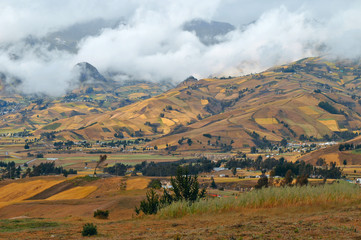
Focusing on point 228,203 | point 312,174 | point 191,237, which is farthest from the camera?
point 312,174

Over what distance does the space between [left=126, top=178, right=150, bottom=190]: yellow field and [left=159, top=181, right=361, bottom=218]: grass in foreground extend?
311ft

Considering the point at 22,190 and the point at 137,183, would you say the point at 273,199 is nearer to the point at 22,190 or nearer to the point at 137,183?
the point at 137,183

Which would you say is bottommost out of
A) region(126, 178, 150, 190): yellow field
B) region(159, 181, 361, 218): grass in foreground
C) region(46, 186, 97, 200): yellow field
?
region(46, 186, 97, 200): yellow field

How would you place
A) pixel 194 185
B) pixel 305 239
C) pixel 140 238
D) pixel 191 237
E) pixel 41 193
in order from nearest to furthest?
pixel 305 239, pixel 191 237, pixel 140 238, pixel 194 185, pixel 41 193

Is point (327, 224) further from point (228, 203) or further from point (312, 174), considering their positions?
point (312, 174)

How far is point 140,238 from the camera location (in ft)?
78.8

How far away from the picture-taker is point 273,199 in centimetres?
3116

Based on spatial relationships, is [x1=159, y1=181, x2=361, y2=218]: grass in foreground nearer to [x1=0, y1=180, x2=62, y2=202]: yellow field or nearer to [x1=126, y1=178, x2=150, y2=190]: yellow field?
[x1=126, y1=178, x2=150, y2=190]: yellow field

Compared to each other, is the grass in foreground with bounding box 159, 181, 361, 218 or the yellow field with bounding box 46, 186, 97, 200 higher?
the grass in foreground with bounding box 159, 181, 361, 218

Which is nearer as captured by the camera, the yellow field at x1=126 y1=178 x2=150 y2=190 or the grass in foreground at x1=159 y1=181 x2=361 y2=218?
the grass in foreground at x1=159 y1=181 x2=361 y2=218

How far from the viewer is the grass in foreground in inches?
1183

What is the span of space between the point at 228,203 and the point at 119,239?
11046 mm

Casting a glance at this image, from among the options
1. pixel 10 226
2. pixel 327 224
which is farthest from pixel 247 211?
pixel 10 226

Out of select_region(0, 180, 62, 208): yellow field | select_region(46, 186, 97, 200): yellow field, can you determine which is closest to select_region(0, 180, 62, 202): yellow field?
select_region(0, 180, 62, 208): yellow field
